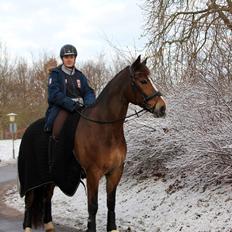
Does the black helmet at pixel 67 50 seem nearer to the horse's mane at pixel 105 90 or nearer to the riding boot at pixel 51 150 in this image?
the horse's mane at pixel 105 90

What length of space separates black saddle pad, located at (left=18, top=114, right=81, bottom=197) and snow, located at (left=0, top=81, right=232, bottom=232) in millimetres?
1161

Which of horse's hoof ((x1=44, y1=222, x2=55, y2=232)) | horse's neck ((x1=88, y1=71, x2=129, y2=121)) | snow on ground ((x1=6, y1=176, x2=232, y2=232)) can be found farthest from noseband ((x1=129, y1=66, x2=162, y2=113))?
horse's hoof ((x1=44, y1=222, x2=55, y2=232))

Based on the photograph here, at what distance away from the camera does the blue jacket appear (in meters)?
5.91

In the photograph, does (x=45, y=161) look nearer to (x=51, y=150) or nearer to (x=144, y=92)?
(x=51, y=150)

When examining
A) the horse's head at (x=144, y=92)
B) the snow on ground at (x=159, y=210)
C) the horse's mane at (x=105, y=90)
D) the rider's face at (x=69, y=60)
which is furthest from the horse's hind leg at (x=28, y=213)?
the horse's head at (x=144, y=92)

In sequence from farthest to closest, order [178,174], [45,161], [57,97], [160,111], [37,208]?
1. [178,174]
2. [37,208]
3. [45,161]
4. [57,97]
5. [160,111]

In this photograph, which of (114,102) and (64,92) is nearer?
(114,102)

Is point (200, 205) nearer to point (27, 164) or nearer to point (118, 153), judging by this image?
point (118, 153)

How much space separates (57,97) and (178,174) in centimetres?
319

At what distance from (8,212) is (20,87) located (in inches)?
1315

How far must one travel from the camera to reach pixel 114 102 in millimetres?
5707

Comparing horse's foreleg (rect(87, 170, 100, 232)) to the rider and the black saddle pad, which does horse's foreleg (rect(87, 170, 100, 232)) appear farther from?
the rider

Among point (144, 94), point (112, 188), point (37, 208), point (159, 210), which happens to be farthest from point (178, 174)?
point (144, 94)

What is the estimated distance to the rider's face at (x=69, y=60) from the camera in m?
6.13
